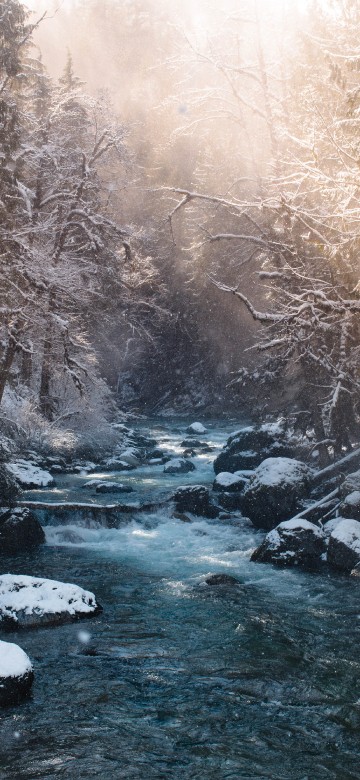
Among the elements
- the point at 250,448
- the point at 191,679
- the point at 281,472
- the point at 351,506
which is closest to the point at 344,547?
the point at 351,506

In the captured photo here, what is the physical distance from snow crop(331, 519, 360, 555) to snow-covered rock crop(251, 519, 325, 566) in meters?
0.38

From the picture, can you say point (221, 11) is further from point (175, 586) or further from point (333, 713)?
point (333, 713)

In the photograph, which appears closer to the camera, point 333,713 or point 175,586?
point 333,713

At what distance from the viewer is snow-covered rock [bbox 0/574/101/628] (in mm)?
8016

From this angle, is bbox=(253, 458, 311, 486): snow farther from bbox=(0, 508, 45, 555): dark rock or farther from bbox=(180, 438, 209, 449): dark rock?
bbox=(180, 438, 209, 449): dark rock

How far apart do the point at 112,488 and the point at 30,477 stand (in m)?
2.40

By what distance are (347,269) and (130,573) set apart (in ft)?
20.4

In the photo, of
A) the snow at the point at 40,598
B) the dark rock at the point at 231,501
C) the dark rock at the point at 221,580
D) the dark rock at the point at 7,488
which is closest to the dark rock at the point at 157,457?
the dark rock at the point at 231,501

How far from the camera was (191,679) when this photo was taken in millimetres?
6656

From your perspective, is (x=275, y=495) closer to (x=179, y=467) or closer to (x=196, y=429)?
(x=179, y=467)

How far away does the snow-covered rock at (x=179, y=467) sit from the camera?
2030 centimetres

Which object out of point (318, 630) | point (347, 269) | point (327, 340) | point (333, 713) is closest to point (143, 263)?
point (327, 340)

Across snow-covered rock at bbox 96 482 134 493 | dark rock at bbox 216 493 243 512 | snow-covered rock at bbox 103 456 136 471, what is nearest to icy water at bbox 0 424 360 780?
dark rock at bbox 216 493 243 512

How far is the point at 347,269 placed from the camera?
9.81 metres
